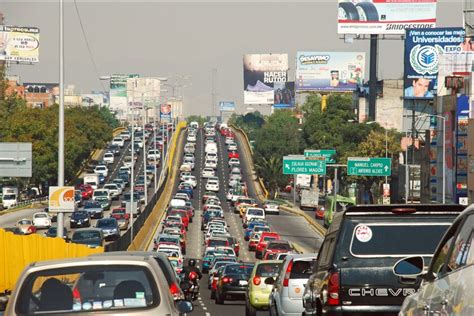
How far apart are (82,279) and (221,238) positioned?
177ft

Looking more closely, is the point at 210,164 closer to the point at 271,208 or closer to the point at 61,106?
the point at 271,208

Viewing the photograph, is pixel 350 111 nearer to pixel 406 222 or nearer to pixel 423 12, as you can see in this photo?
pixel 423 12

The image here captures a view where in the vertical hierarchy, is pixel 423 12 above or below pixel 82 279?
above

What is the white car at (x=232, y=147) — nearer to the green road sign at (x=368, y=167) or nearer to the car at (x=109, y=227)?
the green road sign at (x=368, y=167)

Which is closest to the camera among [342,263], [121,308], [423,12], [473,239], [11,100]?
[473,239]

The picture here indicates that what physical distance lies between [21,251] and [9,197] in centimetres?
7385

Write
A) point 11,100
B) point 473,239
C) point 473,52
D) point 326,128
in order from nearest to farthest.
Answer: point 473,239, point 473,52, point 326,128, point 11,100

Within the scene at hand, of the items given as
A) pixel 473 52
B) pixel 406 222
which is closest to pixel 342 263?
pixel 406 222

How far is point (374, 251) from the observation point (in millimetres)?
14523

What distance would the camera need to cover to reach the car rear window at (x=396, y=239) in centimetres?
1455

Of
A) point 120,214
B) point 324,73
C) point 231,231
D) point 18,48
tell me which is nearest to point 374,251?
point 120,214

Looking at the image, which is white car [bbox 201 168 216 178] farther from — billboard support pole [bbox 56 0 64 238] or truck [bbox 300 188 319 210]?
billboard support pole [bbox 56 0 64 238]

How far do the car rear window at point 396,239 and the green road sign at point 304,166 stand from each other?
75.5m

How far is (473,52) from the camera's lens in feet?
330
